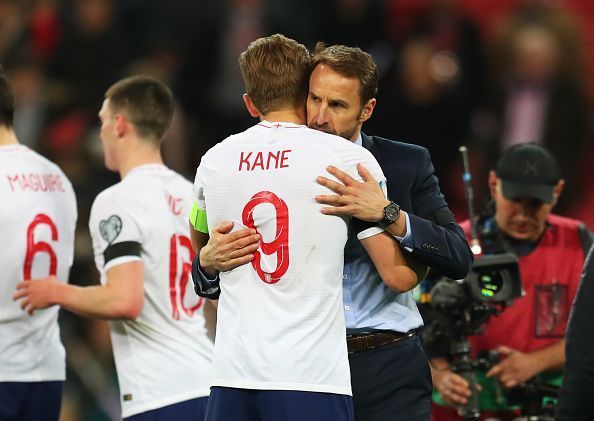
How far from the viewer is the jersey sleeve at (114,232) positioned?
5.29 meters

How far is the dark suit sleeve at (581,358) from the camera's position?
160 inches

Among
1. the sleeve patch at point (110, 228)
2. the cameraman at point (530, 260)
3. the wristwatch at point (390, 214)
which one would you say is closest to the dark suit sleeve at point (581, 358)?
the wristwatch at point (390, 214)

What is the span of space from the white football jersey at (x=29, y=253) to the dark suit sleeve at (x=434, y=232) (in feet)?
6.24

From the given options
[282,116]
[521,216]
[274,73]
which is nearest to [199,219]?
[282,116]

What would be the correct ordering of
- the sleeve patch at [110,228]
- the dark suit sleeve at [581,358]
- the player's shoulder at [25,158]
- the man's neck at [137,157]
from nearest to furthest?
the dark suit sleeve at [581,358] < the sleeve patch at [110,228] < the player's shoulder at [25,158] < the man's neck at [137,157]

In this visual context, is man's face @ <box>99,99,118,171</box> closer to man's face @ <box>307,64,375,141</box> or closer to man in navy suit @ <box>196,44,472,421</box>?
man in navy suit @ <box>196,44,472,421</box>

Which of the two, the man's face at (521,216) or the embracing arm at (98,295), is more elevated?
the man's face at (521,216)

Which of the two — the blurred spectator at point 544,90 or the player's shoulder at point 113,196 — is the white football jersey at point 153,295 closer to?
the player's shoulder at point 113,196

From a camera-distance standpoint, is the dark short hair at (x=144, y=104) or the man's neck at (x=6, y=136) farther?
the dark short hair at (x=144, y=104)

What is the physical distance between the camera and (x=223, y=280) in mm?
4168

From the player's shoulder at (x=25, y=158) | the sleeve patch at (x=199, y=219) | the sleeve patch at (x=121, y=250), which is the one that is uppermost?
the player's shoulder at (x=25, y=158)

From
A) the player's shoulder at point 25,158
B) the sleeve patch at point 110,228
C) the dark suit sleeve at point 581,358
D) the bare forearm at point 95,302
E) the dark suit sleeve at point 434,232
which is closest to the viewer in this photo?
the dark suit sleeve at point 581,358

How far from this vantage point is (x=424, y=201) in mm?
4477

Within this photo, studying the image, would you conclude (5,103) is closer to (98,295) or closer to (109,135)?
(109,135)
